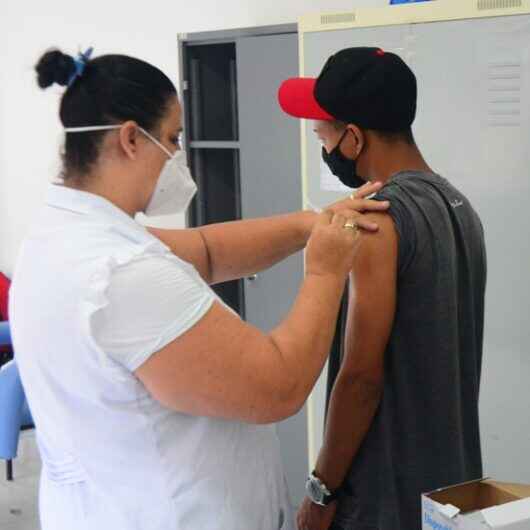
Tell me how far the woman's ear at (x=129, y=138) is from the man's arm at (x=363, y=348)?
0.41 meters

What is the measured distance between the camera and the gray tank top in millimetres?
1420

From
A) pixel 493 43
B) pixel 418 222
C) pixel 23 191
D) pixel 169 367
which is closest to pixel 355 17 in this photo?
pixel 493 43

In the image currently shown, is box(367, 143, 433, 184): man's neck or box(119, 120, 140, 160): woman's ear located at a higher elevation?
box(119, 120, 140, 160): woman's ear

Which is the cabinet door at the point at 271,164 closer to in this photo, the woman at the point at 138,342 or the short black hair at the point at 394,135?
the short black hair at the point at 394,135

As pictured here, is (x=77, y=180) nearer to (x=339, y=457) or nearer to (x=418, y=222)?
(x=418, y=222)

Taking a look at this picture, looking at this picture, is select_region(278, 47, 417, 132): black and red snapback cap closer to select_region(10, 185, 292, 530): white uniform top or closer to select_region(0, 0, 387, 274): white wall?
select_region(10, 185, 292, 530): white uniform top

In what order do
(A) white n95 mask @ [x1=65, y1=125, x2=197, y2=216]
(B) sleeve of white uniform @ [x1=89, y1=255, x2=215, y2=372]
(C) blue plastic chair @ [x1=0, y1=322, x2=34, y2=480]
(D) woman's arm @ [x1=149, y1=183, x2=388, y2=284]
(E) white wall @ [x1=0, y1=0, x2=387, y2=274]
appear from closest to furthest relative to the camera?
1. (B) sleeve of white uniform @ [x1=89, y1=255, x2=215, y2=372]
2. (A) white n95 mask @ [x1=65, y1=125, x2=197, y2=216]
3. (D) woman's arm @ [x1=149, y1=183, x2=388, y2=284]
4. (C) blue plastic chair @ [x1=0, y1=322, x2=34, y2=480]
5. (E) white wall @ [x1=0, y1=0, x2=387, y2=274]

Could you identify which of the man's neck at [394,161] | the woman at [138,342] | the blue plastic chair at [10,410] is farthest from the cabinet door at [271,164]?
the woman at [138,342]

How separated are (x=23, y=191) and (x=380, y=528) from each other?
156 inches

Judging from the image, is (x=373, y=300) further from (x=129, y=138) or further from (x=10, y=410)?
(x=10, y=410)

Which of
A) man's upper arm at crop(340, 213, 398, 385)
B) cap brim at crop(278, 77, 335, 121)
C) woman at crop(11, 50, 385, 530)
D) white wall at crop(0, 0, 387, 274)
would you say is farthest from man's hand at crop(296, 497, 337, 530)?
white wall at crop(0, 0, 387, 274)

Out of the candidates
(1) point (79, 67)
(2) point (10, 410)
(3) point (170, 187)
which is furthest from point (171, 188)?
(2) point (10, 410)

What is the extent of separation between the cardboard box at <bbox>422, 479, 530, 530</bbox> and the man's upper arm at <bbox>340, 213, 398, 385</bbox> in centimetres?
24

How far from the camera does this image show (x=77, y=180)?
50.4 inches
